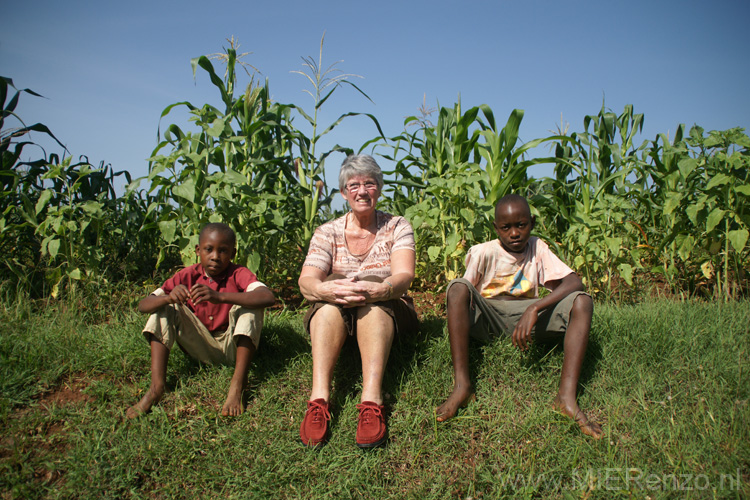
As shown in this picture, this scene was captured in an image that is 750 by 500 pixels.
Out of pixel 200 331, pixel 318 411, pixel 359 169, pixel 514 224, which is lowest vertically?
pixel 318 411

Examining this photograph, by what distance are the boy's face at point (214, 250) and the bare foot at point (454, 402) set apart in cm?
160

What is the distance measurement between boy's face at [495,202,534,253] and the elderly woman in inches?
23.5

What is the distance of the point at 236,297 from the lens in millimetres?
2822

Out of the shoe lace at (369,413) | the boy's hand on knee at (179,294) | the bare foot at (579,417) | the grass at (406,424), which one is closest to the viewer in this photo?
the grass at (406,424)

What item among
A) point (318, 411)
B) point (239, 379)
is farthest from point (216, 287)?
point (318, 411)

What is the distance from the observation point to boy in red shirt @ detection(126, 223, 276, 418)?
2738mm

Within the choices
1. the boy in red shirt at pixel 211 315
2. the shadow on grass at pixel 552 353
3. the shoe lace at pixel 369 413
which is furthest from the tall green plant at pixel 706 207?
the boy in red shirt at pixel 211 315

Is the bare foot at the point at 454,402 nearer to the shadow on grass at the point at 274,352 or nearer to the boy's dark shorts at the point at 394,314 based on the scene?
the boy's dark shorts at the point at 394,314

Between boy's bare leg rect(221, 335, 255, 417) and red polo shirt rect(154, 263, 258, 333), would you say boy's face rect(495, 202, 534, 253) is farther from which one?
boy's bare leg rect(221, 335, 255, 417)

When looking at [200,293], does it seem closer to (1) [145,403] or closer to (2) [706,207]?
(1) [145,403]

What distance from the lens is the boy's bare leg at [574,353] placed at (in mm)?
2531

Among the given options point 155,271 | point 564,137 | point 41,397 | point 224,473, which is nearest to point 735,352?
point 564,137

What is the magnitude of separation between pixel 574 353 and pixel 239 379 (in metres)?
1.93

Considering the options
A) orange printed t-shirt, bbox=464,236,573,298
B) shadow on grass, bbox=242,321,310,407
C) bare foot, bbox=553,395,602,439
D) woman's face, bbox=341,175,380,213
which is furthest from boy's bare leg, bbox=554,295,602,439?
shadow on grass, bbox=242,321,310,407
